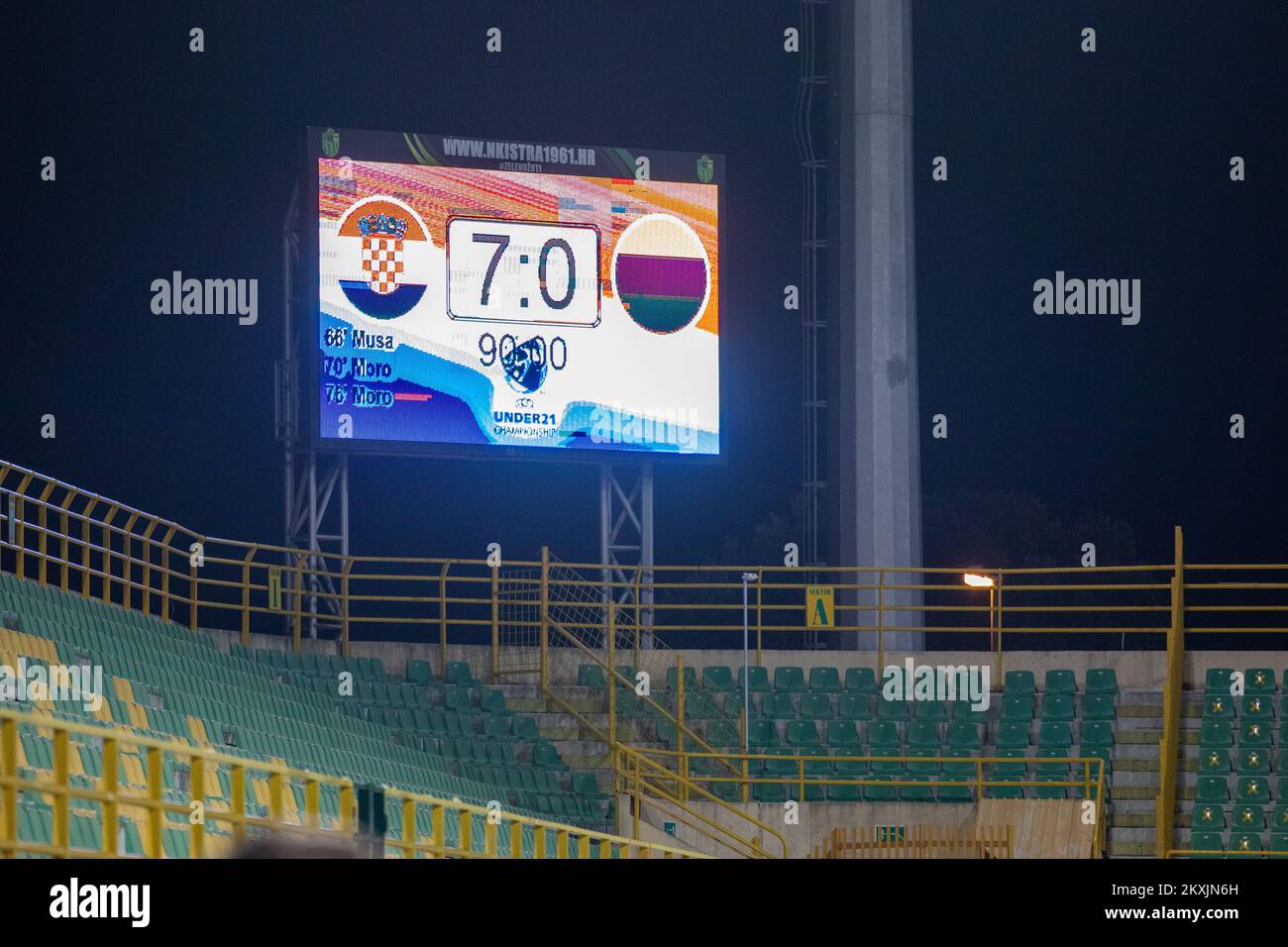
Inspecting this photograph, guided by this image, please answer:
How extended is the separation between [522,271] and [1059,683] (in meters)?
7.07

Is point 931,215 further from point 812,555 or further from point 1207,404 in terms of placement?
point 812,555

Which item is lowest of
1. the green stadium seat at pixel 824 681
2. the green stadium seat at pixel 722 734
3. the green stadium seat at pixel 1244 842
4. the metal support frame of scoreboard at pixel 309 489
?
the green stadium seat at pixel 1244 842

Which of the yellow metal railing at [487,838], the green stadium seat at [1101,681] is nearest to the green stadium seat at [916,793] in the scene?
the green stadium seat at [1101,681]

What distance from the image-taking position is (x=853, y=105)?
24359 millimetres

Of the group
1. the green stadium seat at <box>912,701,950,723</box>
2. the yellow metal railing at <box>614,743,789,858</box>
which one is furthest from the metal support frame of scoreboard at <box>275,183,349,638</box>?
the green stadium seat at <box>912,701,950,723</box>

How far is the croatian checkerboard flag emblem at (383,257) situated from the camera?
73.7 feet

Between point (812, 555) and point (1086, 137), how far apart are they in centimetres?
873

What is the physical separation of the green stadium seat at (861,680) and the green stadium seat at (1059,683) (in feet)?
5.34

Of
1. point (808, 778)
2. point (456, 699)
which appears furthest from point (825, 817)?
point (456, 699)

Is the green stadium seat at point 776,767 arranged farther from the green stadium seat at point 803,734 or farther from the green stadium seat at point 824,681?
the green stadium seat at point 824,681

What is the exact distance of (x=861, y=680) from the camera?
69.3 ft

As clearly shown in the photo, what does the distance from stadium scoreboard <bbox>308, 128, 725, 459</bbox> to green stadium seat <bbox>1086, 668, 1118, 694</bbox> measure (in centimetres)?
513

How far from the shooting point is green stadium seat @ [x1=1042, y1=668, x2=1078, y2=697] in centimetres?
2048
